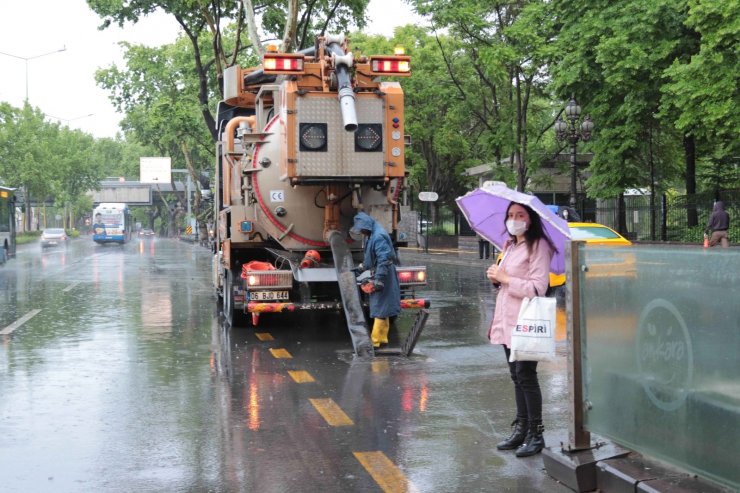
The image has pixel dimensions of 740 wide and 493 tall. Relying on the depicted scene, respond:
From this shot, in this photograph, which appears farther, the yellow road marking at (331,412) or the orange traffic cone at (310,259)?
the orange traffic cone at (310,259)

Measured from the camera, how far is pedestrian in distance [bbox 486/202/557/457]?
18.9ft

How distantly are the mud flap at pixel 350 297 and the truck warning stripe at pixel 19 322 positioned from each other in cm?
499

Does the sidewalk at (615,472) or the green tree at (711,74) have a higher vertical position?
the green tree at (711,74)

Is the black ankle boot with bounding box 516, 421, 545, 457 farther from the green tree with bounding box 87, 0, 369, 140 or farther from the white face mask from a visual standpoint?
the green tree with bounding box 87, 0, 369, 140

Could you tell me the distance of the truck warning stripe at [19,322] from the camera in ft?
40.9

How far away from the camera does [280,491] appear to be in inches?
200

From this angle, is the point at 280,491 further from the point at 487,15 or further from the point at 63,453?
the point at 487,15

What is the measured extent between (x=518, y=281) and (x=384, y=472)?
1531 millimetres

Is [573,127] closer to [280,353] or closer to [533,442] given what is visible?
[280,353]

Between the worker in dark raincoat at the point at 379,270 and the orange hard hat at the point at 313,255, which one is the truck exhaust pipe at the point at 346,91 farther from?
the orange hard hat at the point at 313,255

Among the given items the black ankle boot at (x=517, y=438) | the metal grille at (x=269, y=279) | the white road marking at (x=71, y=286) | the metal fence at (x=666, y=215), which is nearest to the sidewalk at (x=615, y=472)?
the black ankle boot at (x=517, y=438)

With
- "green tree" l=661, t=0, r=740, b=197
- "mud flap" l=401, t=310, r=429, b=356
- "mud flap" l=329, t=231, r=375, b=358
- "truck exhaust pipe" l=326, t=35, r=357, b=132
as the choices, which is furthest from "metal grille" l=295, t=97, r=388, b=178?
"green tree" l=661, t=0, r=740, b=197

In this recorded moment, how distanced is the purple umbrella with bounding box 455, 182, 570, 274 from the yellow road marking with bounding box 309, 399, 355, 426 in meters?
1.87

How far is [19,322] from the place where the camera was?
1355 centimetres
